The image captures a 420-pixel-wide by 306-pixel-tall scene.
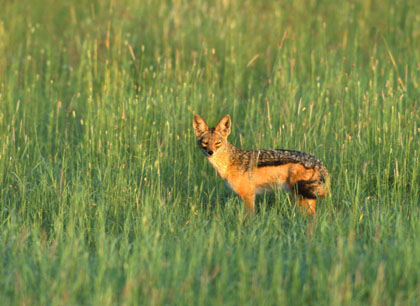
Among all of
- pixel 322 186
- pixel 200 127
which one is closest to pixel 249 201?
pixel 322 186

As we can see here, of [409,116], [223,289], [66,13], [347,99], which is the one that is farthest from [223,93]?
[223,289]

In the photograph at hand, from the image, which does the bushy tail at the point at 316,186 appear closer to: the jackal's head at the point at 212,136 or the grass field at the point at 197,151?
the grass field at the point at 197,151

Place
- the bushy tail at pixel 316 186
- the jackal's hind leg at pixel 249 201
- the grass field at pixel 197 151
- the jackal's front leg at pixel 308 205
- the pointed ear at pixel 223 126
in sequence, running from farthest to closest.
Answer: the pointed ear at pixel 223 126 → the jackal's hind leg at pixel 249 201 → the bushy tail at pixel 316 186 → the jackal's front leg at pixel 308 205 → the grass field at pixel 197 151

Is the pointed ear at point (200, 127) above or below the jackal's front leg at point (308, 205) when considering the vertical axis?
above

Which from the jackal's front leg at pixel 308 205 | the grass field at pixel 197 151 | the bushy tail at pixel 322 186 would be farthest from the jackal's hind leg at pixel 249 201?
the bushy tail at pixel 322 186

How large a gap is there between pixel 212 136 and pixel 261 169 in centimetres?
75

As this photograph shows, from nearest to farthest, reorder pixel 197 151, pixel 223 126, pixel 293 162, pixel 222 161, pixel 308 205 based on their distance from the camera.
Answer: pixel 308 205, pixel 293 162, pixel 222 161, pixel 223 126, pixel 197 151

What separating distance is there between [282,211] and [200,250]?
181 centimetres

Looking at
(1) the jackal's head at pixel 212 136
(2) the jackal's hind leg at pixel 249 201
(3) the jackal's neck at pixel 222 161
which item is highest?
(1) the jackal's head at pixel 212 136

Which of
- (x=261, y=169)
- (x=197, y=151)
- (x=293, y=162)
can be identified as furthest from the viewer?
(x=197, y=151)

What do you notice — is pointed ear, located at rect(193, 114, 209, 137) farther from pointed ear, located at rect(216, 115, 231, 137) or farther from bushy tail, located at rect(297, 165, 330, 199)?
bushy tail, located at rect(297, 165, 330, 199)

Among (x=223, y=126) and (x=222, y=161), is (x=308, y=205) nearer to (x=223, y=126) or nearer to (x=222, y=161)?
(x=222, y=161)

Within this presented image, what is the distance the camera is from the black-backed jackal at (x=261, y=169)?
256 inches

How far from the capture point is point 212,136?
23.8 ft
